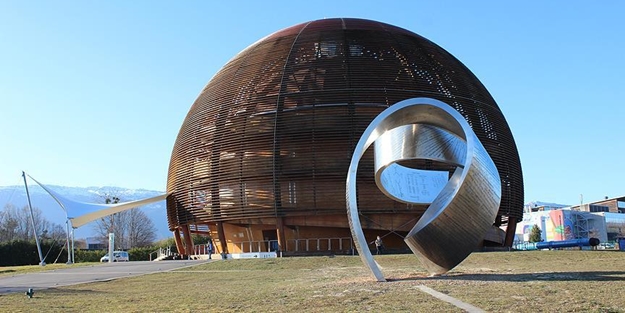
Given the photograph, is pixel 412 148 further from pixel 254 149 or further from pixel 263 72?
pixel 263 72

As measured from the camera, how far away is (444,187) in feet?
58.2

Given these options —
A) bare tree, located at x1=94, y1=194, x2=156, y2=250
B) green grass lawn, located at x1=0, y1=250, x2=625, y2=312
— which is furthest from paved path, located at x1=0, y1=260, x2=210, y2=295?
bare tree, located at x1=94, y1=194, x2=156, y2=250

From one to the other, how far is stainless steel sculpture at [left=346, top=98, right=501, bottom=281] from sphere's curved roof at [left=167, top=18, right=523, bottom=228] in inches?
644

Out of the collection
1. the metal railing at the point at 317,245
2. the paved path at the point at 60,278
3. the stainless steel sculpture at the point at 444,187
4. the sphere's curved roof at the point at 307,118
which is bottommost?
the paved path at the point at 60,278

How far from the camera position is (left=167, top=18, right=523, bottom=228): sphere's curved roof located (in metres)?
36.2

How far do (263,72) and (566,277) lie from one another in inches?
1082

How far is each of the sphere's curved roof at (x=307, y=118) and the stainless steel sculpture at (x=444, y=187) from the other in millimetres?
16369

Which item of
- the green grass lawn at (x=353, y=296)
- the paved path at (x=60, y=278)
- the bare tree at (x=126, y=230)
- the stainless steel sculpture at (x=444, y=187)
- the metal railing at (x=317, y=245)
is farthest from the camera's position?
the bare tree at (x=126, y=230)

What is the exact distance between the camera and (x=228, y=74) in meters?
42.1

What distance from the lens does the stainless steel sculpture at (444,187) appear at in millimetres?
15594

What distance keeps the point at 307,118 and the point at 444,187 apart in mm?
19895

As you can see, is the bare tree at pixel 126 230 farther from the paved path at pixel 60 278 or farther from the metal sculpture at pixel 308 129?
the paved path at pixel 60 278

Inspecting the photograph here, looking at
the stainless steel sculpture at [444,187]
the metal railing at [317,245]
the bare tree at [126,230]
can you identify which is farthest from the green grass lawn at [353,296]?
the bare tree at [126,230]

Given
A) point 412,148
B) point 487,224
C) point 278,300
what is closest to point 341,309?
point 278,300
